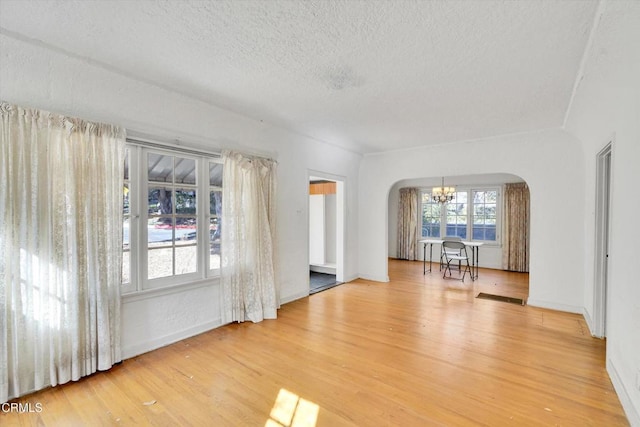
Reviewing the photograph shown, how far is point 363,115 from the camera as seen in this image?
A: 363 cm

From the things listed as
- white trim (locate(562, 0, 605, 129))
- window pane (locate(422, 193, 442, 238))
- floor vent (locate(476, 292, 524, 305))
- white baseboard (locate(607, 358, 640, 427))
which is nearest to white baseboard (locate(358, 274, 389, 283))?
floor vent (locate(476, 292, 524, 305))

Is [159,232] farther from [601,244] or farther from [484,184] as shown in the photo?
[484,184]

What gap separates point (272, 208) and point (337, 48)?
221 centimetres

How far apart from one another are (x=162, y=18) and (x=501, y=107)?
344 cm

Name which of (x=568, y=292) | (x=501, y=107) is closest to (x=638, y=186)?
(x=501, y=107)

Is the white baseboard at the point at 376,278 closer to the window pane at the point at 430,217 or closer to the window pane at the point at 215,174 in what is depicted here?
the window pane at the point at 430,217

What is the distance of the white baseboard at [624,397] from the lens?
1818mm

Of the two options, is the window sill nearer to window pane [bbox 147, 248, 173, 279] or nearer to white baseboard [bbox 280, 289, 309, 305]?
window pane [bbox 147, 248, 173, 279]

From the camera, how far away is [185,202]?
3.17m

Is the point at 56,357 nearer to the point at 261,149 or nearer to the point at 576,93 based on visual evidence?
the point at 261,149

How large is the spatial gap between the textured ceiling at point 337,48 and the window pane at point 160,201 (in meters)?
1.05

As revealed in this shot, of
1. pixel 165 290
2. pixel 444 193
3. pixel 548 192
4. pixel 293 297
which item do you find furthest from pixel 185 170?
pixel 444 193

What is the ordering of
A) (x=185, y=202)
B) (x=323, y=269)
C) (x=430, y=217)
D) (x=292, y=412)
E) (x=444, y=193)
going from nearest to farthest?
1. (x=292, y=412)
2. (x=185, y=202)
3. (x=323, y=269)
4. (x=444, y=193)
5. (x=430, y=217)

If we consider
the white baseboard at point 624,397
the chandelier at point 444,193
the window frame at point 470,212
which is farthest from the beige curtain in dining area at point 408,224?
the white baseboard at point 624,397
